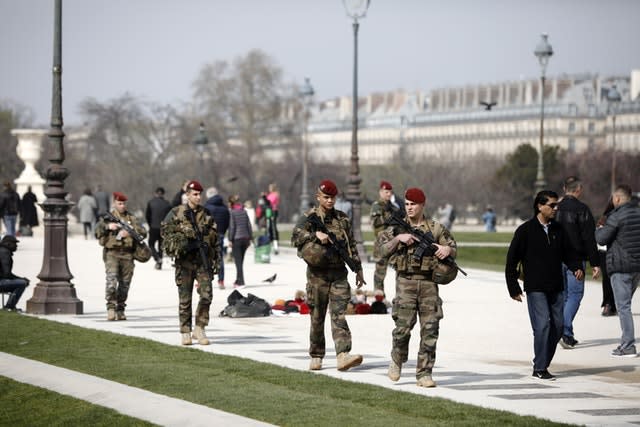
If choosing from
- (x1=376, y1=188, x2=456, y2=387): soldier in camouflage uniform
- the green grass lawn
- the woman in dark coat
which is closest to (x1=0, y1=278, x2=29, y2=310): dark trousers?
the green grass lawn

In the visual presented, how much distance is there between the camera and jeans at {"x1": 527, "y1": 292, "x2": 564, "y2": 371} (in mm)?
14898

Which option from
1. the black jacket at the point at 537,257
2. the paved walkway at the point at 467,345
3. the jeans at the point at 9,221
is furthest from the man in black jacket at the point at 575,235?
the jeans at the point at 9,221

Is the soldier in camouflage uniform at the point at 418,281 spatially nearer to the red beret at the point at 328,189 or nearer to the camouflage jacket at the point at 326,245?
the camouflage jacket at the point at 326,245

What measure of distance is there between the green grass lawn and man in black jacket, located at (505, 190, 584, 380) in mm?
1816

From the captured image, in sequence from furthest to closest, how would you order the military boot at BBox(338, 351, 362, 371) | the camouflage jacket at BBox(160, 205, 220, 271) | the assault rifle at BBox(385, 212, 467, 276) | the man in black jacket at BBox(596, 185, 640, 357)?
1. the man in black jacket at BBox(596, 185, 640, 357)
2. the camouflage jacket at BBox(160, 205, 220, 271)
3. the military boot at BBox(338, 351, 362, 371)
4. the assault rifle at BBox(385, 212, 467, 276)

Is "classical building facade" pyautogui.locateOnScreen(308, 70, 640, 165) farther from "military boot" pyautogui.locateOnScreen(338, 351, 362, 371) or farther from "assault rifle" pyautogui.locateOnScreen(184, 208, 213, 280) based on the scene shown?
"military boot" pyautogui.locateOnScreen(338, 351, 362, 371)

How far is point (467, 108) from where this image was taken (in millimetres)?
184125

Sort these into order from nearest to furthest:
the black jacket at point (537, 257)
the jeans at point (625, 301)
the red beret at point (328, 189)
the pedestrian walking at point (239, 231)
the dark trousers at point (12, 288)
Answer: the black jacket at point (537, 257), the red beret at point (328, 189), the jeans at point (625, 301), the dark trousers at point (12, 288), the pedestrian walking at point (239, 231)

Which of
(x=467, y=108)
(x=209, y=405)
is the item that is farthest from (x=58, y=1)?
(x=467, y=108)

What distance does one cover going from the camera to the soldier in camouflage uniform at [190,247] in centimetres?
1734

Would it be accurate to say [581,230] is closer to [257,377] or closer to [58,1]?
[257,377]

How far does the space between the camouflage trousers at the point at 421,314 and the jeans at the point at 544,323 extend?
1150 millimetres

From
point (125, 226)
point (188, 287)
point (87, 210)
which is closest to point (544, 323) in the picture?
point (188, 287)

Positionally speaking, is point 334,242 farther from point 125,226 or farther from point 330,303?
point 125,226
